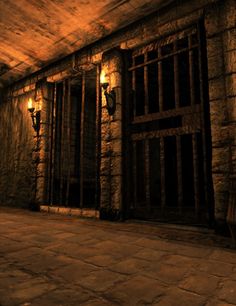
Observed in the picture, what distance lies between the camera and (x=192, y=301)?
141 cm

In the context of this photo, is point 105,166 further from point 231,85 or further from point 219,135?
point 231,85

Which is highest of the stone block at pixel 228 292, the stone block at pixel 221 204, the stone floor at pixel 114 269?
the stone block at pixel 221 204

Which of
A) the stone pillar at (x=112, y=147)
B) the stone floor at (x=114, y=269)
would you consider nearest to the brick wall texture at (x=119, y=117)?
the stone pillar at (x=112, y=147)

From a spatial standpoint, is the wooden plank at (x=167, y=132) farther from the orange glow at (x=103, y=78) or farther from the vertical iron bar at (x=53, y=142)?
the vertical iron bar at (x=53, y=142)

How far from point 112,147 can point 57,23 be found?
2.55 m

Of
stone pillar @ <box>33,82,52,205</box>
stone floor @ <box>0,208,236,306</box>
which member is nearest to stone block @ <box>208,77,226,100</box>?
stone floor @ <box>0,208,236,306</box>

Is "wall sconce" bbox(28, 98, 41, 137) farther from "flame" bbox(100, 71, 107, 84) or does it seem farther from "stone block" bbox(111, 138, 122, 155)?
"stone block" bbox(111, 138, 122, 155)

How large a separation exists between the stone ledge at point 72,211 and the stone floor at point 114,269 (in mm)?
1417

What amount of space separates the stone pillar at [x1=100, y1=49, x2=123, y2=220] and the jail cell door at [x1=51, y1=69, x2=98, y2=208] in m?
0.46

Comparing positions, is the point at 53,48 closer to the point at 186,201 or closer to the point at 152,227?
the point at 152,227

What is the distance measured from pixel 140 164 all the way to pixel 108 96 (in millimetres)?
3492

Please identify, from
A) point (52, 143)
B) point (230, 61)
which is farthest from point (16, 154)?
point (230, 61)

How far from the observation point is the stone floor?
4.75 feet

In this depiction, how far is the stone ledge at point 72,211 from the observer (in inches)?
185
